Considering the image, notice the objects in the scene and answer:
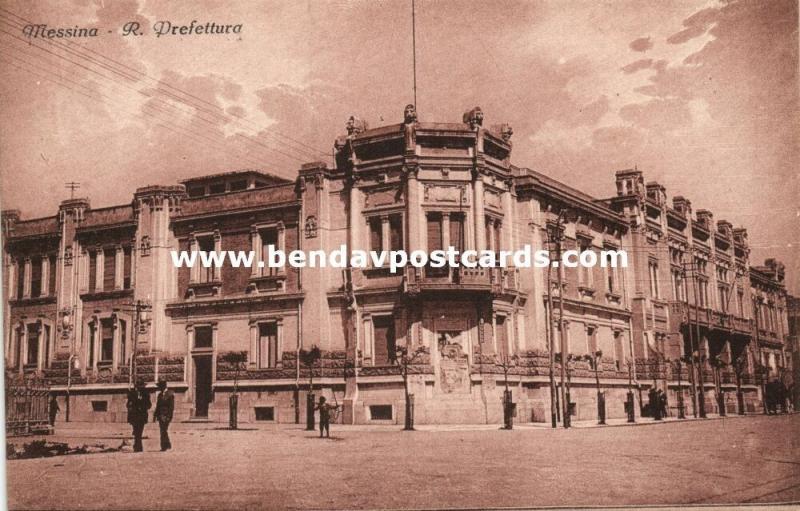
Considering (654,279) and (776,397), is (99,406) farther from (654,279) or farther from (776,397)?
(776,397)

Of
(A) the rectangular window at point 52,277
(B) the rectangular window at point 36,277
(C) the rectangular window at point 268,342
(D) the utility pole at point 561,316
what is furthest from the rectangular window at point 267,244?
(D) the utility pole at point 561,316

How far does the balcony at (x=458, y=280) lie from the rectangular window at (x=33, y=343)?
6.90 m

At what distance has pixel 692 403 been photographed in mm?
17078

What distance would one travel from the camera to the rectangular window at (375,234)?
15998 millimetres

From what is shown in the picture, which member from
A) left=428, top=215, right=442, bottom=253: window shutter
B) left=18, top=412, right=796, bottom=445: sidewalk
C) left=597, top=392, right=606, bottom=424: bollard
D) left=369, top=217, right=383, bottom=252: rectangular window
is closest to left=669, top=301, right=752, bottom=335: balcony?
left=18, top=412, right=796, bottom=445: sidewalk

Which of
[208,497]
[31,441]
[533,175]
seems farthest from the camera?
[533,175]

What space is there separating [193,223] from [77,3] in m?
3.99

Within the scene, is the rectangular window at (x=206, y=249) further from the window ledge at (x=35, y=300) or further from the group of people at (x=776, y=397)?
the group of people at (x=776, y=397)

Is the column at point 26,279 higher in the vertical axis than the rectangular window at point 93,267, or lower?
lower

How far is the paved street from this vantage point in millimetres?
10656

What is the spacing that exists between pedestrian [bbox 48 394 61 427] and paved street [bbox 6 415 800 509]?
18.3 inches

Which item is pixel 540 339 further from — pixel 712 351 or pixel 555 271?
pixel 712 351

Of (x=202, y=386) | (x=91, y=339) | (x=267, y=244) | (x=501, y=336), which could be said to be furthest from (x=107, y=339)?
(x=501, y=336)

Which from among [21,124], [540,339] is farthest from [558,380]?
[21,124]
